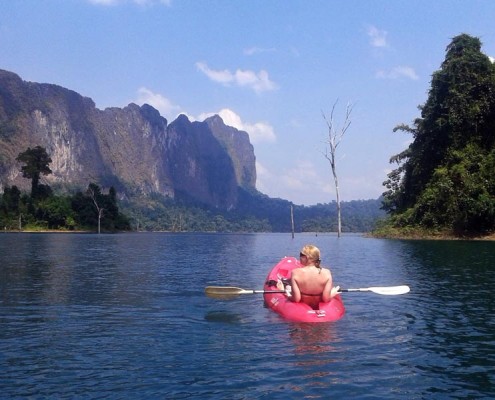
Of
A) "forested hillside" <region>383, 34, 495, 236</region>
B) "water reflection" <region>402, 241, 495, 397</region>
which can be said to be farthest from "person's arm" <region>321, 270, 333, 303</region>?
"forested hillside" <region>383, 34, 495, 236</region>

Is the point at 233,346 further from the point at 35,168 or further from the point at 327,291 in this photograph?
the point at 35,168

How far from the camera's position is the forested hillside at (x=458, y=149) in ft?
164

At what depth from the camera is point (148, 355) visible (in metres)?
8.92

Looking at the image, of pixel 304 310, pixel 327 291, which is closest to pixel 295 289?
pixel 304 310

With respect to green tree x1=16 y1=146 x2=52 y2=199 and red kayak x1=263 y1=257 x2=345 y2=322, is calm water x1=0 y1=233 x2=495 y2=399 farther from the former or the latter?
green tree x1=16 y1=146 x2=52 y2=199

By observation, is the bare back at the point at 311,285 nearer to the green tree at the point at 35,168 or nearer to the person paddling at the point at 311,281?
the person paddling at the point at 311,281

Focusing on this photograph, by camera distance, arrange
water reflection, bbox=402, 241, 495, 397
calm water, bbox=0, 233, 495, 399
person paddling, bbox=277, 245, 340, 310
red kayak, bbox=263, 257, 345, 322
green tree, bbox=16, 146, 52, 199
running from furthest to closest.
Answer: green tree, bbox=16, 146, 52, 199, person paddling, bbox=277, 245, 340, 310, red kayak, bbox=263, 257, 345, 322, water reflection, bbox=402, 241, 495, 397, calm water, bbox=0, 233, 495, 399

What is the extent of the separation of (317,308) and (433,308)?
371 cm

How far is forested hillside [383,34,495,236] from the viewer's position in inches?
1971

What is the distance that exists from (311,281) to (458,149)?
5114 centimetres

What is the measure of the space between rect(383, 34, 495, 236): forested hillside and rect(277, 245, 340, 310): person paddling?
39990 millimetres

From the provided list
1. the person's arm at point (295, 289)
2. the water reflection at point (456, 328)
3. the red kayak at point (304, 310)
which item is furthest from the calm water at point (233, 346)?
the person's arm at point (295, 289)

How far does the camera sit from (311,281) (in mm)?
11945

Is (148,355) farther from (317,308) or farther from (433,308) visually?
(433,308)
